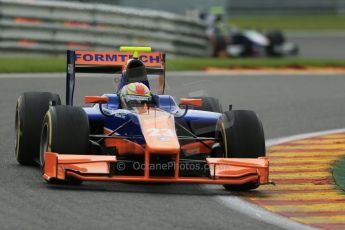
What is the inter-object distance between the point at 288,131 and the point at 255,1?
3131 centimetres

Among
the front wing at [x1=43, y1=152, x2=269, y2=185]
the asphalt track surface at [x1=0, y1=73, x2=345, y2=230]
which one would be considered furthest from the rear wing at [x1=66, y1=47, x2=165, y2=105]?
the front wing at [x1=43, y1=152, x2=269, y2=185]

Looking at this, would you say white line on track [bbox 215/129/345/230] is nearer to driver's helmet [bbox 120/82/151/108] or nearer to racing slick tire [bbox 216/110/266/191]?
racing slick tire [bbox 216/110/266/191]

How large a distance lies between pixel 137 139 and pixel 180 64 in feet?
39.3

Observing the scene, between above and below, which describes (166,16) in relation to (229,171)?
above

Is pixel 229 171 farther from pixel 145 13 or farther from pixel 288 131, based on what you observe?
pixel 145 13

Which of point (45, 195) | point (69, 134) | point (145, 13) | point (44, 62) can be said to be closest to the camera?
point (45, 195)

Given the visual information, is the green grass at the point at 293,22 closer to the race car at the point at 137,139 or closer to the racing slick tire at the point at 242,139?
the race car at the point at 137,139

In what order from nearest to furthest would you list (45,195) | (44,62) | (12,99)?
(45,195) → (12,99) → (44,62)

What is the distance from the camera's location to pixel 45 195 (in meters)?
8.88

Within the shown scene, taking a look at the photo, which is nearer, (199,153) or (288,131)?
(199,153)

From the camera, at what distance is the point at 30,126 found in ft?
35.0

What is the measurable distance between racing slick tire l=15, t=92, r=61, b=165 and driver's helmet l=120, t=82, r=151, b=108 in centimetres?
70

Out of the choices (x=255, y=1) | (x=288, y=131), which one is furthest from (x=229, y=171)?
(x=255, y=1)

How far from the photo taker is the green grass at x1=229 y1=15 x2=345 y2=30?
41.2 m
